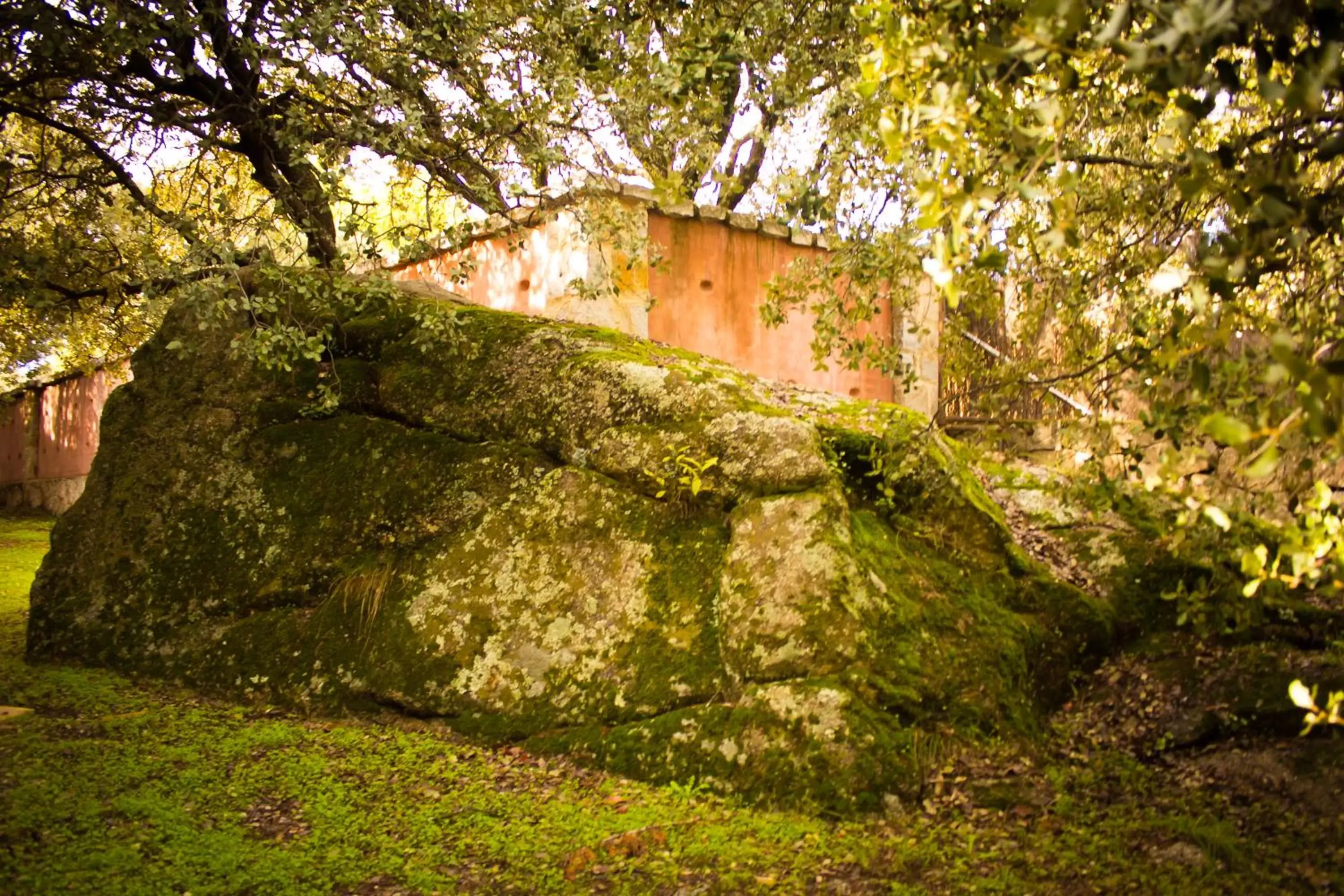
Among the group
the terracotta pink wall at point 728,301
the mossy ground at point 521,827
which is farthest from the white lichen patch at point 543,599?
the terracotta pink wall at point 728,301

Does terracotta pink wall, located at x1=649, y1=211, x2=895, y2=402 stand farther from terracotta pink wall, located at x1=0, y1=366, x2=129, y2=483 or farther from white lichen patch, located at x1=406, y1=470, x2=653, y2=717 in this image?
terracotta pink wall, located at x1=0, y1=366, x2=129, y2=483

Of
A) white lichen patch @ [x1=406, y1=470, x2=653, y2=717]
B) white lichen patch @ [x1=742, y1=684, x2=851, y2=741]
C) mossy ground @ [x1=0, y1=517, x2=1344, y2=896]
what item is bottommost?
mossy ground @ [x1=0, y1=517, x2=1344, y2=896]

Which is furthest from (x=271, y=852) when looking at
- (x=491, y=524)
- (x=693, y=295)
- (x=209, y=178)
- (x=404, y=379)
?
(x=209, y=178)

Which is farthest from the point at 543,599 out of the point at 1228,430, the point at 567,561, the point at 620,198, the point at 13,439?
the point at 13,439

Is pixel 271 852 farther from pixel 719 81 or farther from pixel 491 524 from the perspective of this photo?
pixel 719 81

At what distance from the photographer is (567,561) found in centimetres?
555

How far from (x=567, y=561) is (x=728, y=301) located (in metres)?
5.33

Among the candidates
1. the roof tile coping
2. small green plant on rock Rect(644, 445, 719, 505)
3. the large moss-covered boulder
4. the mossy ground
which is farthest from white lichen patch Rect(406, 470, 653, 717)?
the roof tile coping

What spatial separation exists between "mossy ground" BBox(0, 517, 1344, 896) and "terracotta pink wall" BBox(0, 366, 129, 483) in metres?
13.1

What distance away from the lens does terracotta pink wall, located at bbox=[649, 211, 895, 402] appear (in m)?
9.73

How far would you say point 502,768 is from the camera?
15.9 ft

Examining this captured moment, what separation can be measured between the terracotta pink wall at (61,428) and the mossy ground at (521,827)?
13.1m

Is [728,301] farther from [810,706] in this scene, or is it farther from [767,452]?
[810,706]

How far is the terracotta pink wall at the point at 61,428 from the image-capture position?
1642cm
